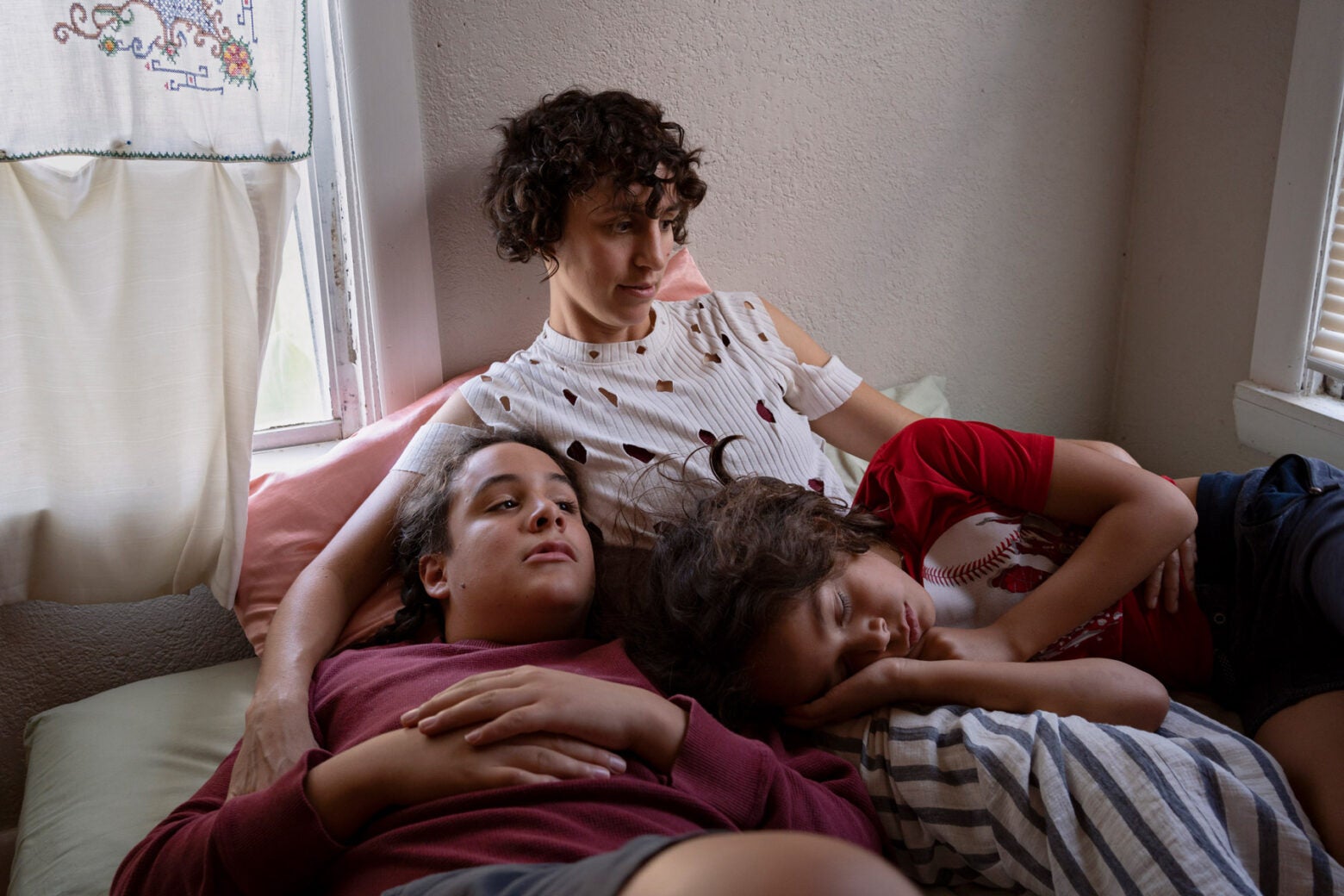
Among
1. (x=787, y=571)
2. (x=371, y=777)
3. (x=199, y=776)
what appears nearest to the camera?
(x=371, y=777)

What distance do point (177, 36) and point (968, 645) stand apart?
4.40ft

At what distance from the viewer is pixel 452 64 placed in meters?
1.70

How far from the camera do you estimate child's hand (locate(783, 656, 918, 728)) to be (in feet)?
3.98

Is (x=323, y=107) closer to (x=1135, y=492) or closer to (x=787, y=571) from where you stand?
(x=787, y=571)

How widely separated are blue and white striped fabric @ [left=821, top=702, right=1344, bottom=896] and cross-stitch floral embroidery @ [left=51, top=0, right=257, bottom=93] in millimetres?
1251

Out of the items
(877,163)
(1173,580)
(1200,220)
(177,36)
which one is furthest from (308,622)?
(1200,220)

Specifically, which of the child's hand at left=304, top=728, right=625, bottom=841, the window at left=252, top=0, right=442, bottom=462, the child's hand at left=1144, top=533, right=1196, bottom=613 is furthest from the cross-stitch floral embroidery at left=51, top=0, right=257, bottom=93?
the child's hand at left=1144, top=533, right=1196, bottom=613

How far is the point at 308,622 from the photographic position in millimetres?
1376

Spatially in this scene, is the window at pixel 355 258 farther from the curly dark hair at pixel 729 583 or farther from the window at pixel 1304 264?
the window at pixel 1304 264

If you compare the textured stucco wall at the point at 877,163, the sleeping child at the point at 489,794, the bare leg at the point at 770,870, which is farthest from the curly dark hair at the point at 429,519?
the bare leg at the point at 770,870

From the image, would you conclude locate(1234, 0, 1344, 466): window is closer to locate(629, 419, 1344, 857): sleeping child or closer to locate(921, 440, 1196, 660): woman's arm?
locate(629, 419, 1344, 857): sleeping child

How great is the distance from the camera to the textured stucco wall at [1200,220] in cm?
207

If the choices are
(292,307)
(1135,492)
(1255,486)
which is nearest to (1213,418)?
(1255,486)

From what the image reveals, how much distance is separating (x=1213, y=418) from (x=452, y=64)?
1797mm
